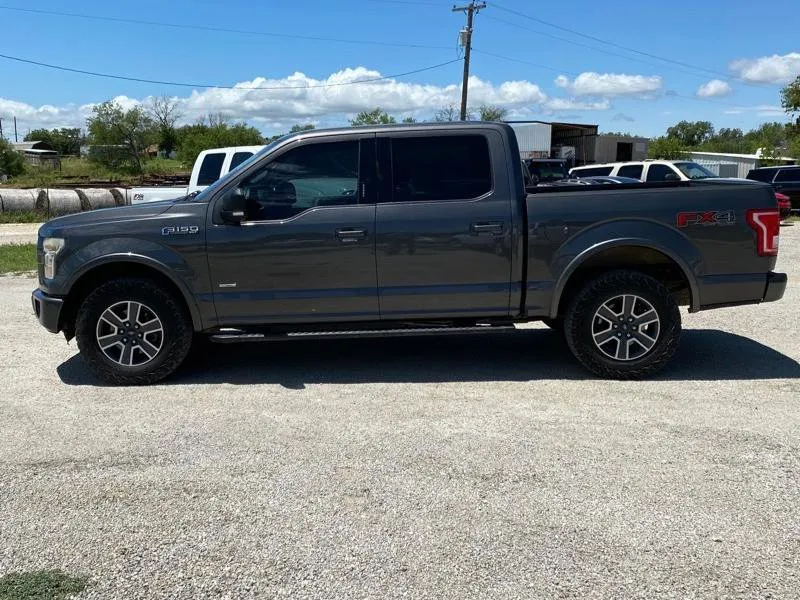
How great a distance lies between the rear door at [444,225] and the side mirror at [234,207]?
1042 mm

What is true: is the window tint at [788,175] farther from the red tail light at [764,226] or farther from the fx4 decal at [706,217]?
the fx4 decal at [706,217]

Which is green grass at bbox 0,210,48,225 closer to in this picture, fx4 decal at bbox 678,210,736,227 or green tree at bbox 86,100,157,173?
fx4 decal at bbox 678,210,736,227

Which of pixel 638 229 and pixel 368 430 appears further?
pixel 638 229

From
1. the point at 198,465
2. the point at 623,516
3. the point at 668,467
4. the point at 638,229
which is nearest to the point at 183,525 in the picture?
the point at 198,465

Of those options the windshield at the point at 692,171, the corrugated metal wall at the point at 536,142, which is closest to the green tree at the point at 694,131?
the corrugated metal wall at the point at 536,142

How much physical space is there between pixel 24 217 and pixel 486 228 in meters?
25.3

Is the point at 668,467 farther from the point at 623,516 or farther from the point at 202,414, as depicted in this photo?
the point at 202,414

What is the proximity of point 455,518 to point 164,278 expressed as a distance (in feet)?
11.0

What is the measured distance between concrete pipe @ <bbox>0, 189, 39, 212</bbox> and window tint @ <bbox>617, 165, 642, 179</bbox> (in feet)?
70.1

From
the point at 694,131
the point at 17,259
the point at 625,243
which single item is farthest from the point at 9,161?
the point at 694,131

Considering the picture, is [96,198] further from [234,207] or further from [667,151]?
[667,151]

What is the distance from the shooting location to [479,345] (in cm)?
685

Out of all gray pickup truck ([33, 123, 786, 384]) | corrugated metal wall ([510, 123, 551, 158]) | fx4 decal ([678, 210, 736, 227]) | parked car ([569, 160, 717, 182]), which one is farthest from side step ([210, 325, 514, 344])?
corrugated metal wall ([510, 123, 551, 158])

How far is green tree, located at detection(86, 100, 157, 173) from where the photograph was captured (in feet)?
252
